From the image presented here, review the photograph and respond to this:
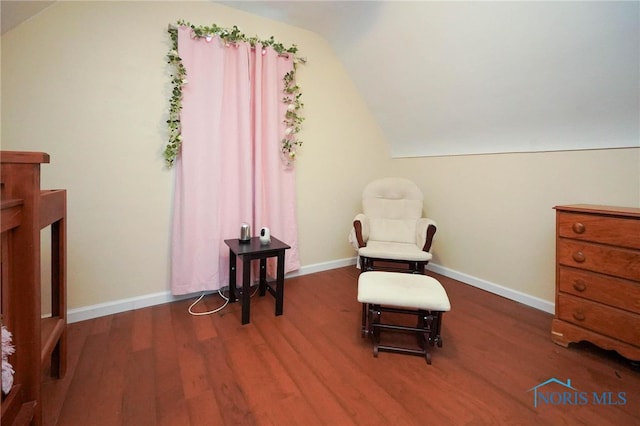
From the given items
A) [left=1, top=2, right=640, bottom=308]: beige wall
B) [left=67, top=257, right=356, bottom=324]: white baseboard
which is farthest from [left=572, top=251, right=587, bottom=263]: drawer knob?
[left=67, top=257, right=356, bottom=324]: white baseboard

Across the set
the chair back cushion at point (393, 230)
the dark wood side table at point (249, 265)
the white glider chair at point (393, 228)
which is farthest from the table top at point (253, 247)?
the chair back cushion at point (393, 230)

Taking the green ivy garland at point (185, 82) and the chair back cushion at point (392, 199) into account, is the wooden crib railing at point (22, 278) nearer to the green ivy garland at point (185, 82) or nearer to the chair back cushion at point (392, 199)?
the green ivy garland at point (185, 82)

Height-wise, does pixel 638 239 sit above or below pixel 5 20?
below

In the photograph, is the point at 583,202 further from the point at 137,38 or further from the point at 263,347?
the point at 137,38

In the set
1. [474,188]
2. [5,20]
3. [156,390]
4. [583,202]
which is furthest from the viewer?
[474,188]

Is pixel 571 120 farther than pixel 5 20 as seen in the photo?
Yes

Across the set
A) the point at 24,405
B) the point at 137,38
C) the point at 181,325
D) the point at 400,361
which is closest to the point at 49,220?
the point at 24,405

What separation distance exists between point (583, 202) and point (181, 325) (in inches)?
115

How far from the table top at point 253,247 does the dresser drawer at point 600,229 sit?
1769 mm

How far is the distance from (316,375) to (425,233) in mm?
1541

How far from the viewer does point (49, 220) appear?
44.2 inches

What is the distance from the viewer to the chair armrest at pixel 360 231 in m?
2.50

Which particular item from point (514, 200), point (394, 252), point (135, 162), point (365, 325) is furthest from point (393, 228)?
point (135, 162)

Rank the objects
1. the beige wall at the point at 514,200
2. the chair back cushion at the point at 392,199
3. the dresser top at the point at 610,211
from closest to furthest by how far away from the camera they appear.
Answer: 1. the dresser top at the point at 610,211
2. the beige wall at the point at 514,200
3. the chair back cushion at the point at 392,199
